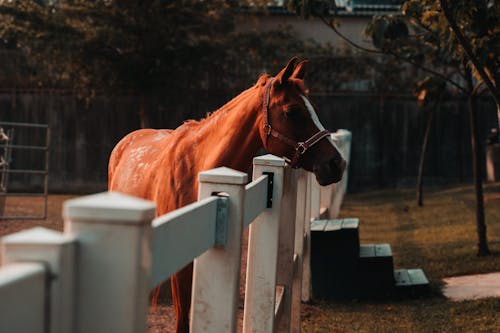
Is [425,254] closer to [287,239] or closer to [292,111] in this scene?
[287,239]

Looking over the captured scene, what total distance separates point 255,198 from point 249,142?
1.39 metres

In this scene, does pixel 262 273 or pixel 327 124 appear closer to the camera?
pixel 262 273

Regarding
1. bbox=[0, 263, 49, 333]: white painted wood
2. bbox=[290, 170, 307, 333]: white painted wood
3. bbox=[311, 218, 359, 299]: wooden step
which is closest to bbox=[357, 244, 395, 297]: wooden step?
bbox=[311, 218, 359, 299]: wooden step

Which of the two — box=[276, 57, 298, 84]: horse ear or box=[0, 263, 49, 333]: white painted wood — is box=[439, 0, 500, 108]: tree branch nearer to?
box=[276, 57, 298, 84]: horse ear

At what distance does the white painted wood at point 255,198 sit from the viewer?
3.52m

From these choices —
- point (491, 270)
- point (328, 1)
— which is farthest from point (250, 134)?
point (491, 270)

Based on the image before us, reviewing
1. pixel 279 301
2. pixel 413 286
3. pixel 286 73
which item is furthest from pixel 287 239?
pixel 413 286

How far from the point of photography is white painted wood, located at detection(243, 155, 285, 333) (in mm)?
4309

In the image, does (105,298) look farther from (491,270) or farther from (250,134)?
(491,270)

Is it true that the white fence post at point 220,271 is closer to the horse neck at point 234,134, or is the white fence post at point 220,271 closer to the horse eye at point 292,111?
the horse neck at point 234,134

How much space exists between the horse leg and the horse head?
1.25 meters

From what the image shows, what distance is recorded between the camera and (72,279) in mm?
1615

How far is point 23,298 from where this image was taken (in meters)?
1.42

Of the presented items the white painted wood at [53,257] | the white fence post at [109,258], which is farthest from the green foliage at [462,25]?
the white painted wood at [53,257]
